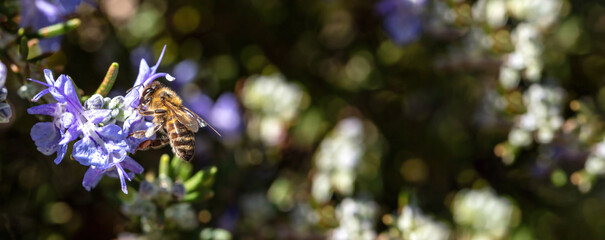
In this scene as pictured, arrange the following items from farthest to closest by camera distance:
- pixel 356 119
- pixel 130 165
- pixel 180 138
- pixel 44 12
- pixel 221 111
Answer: pixel 356 119, pixel 221 111, pixel 44 12, pixel 180 138, pixel 130 165

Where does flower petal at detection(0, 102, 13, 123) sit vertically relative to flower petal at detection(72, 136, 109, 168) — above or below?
below

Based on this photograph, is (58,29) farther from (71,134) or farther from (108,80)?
(71,134)

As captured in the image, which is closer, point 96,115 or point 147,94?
point 96,115

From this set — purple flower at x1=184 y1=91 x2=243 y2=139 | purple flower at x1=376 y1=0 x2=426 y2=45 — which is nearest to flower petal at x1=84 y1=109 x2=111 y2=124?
purple flower at x1=184 y1=91 x2=243 y2=139

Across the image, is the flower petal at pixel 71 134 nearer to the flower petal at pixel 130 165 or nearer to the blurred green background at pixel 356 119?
the flower petal at pixel 130 165

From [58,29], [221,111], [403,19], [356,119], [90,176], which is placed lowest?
[90,176]

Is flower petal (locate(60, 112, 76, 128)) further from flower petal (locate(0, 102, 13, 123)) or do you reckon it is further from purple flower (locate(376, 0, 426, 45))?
purple flower (locate(376, 0, 426, 45))

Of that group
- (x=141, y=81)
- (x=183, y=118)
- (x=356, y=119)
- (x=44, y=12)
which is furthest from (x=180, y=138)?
(x=356, y=119)

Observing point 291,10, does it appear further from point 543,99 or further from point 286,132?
point 543,99
